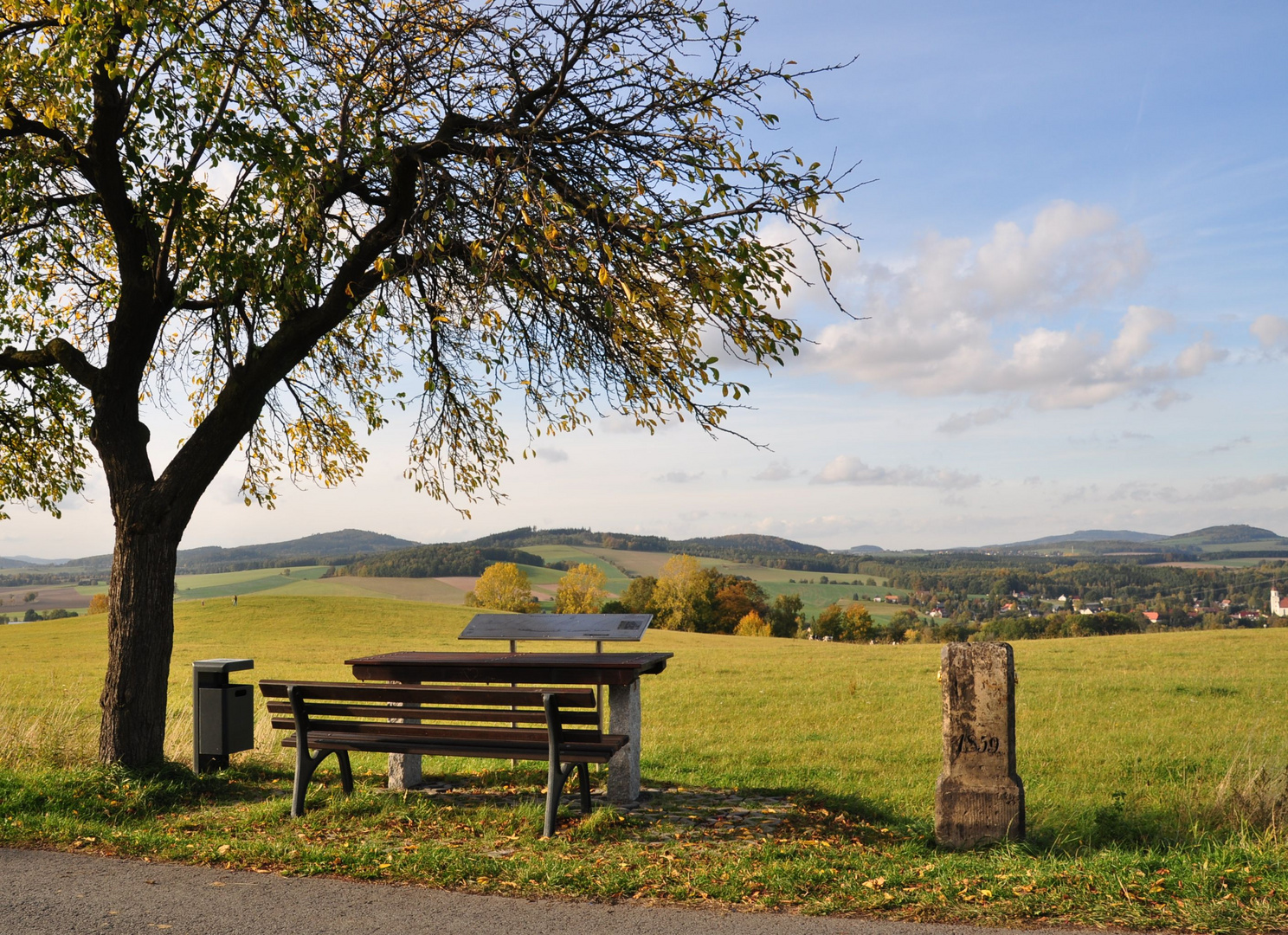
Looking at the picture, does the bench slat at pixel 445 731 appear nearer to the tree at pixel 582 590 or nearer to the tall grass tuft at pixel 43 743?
the tall grass tuft at pixel 43 743

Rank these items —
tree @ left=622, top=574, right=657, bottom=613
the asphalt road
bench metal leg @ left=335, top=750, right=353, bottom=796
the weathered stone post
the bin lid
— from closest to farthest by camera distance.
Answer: the asphalt road → the weathered stone post → bench metal leg @ left=335, top=750, right=353, bottom=796 → the bin lid → tree @ left=622, top=574, right=657, bottom=613

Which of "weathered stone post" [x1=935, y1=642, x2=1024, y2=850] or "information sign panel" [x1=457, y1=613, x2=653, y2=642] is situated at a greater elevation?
"information sign panel" [x1=457, y1=613, x2=653, y2=642]

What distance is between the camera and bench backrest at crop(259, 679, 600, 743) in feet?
23.1

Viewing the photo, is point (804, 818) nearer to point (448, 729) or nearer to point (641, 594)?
point (448, 729)

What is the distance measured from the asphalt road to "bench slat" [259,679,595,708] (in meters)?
1.62

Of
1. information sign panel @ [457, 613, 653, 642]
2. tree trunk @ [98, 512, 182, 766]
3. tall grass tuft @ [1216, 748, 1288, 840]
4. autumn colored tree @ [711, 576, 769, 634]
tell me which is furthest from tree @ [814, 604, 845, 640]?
tree trunk @ [98, 512, 182, 766]

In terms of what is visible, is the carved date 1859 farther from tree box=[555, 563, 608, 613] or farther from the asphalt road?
tree box=[555, 563, 608, 613]

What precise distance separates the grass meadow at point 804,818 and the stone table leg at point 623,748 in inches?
17.8

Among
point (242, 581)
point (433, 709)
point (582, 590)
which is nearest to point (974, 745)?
point (433, 709)

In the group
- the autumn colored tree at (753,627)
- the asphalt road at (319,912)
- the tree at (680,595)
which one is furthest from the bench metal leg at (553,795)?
the tree at (680,595)

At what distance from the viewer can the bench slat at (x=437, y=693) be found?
6.86 meters

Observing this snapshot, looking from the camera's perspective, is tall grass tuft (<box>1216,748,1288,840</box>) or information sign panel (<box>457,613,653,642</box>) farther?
information sign panel (<box>457,613,653,642</box>)

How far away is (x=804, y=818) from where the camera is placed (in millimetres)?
7539

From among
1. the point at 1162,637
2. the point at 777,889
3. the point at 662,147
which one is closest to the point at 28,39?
the point at 662,147
